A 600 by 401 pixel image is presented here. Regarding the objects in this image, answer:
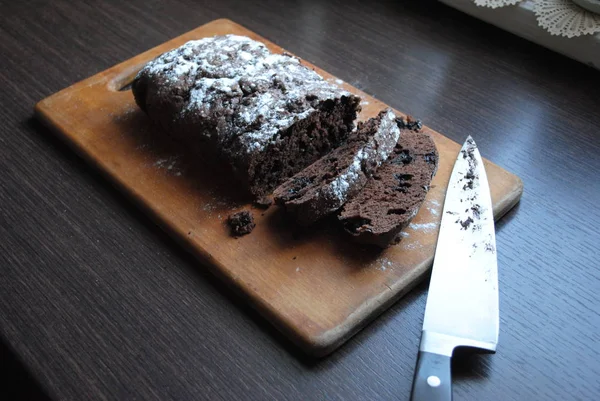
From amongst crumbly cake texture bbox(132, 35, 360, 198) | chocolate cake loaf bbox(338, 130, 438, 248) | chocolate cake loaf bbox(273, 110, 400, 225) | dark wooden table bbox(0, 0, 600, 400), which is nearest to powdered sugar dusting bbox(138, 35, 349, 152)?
crumbly cake texture bbox(132, 35, 360, 198)

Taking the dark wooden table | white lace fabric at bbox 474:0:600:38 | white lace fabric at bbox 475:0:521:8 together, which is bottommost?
the dark wooden table

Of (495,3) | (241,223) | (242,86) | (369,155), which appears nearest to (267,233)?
(241,223)

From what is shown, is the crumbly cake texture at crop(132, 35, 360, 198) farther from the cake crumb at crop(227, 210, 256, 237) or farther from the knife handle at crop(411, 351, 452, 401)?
the knife handle at crop(411, 351, 452, 401)

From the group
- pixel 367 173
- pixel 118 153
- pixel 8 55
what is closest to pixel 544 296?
pixel 367 173

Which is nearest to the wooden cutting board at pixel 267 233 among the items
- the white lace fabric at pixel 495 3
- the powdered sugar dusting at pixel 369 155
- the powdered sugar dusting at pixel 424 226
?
the powdered sugar dusting at pixel 424 226

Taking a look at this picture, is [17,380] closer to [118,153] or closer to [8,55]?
[118,153]

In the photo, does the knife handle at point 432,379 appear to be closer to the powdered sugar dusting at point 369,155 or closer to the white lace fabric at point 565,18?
the powdered sugar dusting at point 369,155
